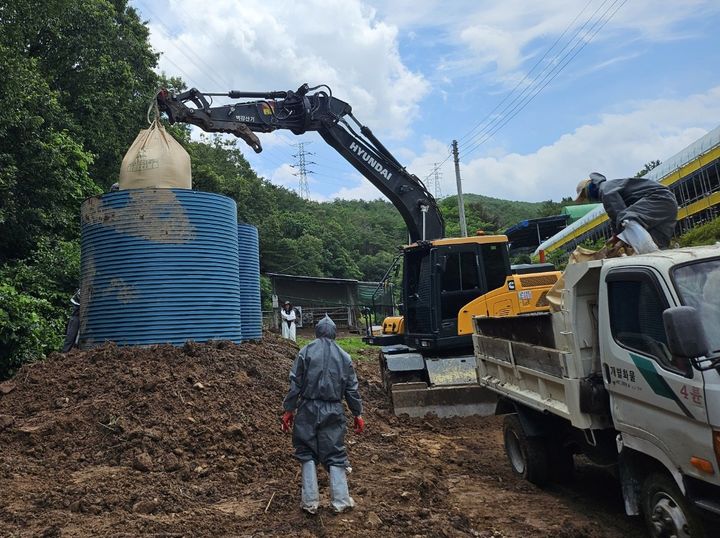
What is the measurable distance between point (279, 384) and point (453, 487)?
294 cm

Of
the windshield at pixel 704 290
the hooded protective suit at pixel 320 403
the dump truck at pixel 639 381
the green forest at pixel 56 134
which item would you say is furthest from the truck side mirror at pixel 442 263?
the green forest at pixel 56 134

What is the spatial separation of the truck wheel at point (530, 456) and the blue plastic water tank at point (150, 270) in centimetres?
428

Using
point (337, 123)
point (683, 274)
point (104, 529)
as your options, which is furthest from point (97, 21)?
point (683, 274)

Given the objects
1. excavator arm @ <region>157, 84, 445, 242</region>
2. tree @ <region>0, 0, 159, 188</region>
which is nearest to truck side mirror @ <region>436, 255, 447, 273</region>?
excavator arm @ <region>157, 84, 445, 242</region>

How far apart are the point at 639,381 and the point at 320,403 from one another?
7.81 feet

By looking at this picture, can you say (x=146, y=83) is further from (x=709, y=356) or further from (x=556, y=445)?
(x=709, y=356)

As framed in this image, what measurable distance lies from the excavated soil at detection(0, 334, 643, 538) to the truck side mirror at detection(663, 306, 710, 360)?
187 centimetres

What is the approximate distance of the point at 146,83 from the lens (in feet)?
71.0

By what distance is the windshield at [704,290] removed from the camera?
3.38 meters

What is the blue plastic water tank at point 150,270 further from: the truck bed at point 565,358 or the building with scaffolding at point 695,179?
the building with scaffolding at point 695,179

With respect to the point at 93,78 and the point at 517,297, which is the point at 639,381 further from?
the point at 93,78

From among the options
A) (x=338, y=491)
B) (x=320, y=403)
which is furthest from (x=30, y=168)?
(x=338, y=491)

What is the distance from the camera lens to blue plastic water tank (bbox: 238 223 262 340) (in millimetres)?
10484

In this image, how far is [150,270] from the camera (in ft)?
25.1
